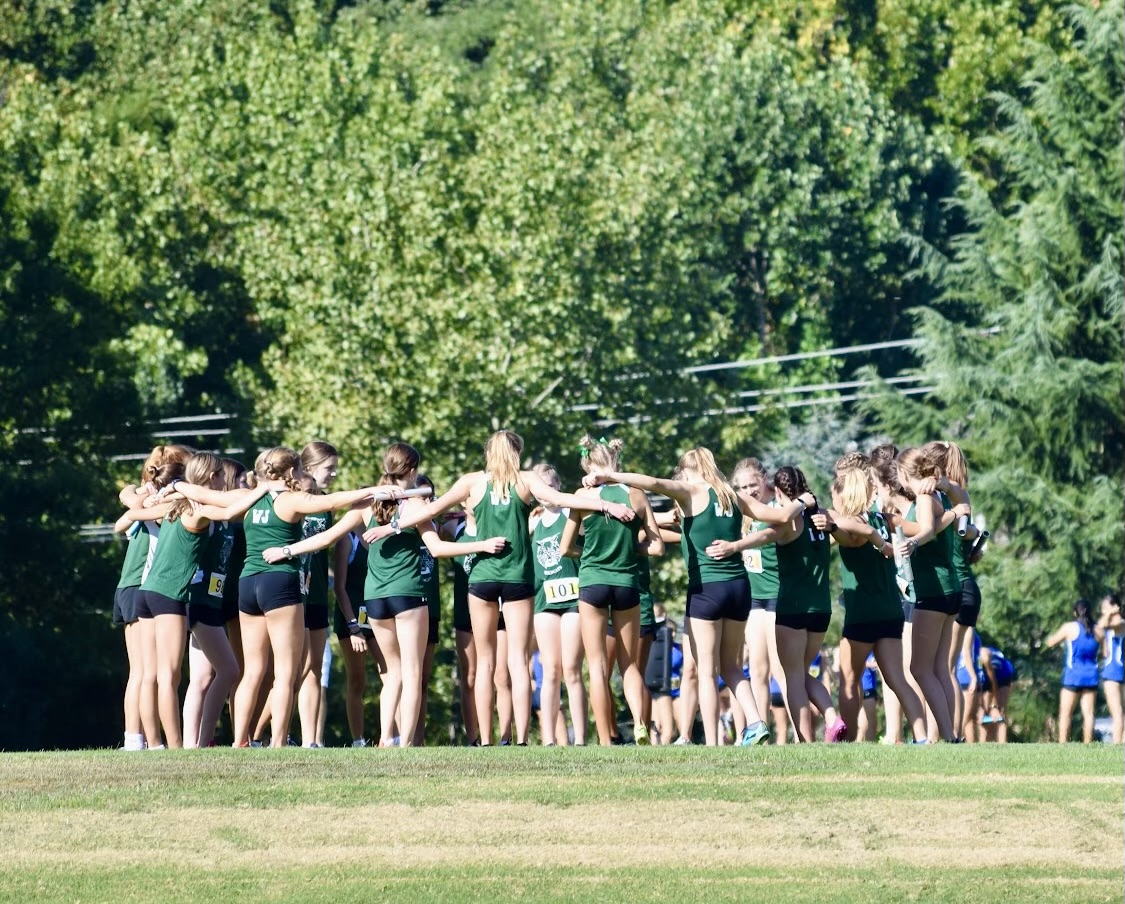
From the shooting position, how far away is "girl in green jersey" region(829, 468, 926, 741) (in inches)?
552

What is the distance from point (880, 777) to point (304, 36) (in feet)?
124

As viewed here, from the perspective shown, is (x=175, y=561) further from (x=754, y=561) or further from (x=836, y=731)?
(x=836, y=731)

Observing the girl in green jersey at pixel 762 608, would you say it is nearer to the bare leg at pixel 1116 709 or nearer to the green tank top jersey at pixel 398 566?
the green tank top jersey at pixel 398 566

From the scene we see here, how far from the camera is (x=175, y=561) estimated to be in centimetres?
1362

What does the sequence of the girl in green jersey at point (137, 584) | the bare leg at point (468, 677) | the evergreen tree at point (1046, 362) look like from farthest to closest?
the evergreen tree at point (1046, 362) < the bare leg at point (468, 677) < the girl in green jersey at point (137, 584)

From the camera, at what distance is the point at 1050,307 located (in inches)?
1428

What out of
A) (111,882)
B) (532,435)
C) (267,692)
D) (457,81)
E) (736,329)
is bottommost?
(111,882)

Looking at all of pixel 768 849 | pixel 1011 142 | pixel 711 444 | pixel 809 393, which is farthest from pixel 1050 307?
pixel 768 849

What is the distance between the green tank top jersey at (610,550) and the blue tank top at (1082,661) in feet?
30.1

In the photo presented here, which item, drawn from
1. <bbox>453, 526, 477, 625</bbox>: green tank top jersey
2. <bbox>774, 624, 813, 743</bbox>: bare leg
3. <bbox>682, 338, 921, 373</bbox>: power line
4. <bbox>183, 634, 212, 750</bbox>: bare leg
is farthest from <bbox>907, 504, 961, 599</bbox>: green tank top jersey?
<bbox>682, 338, 921, 373</bbox>: power line

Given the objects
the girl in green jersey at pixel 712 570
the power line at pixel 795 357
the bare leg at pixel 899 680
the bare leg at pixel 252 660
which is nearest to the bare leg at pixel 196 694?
the bare leg at pixel 252 660

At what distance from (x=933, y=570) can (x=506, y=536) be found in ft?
9.52

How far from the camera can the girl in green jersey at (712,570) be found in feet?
45.0

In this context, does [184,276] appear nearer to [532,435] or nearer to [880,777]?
[532,435]
